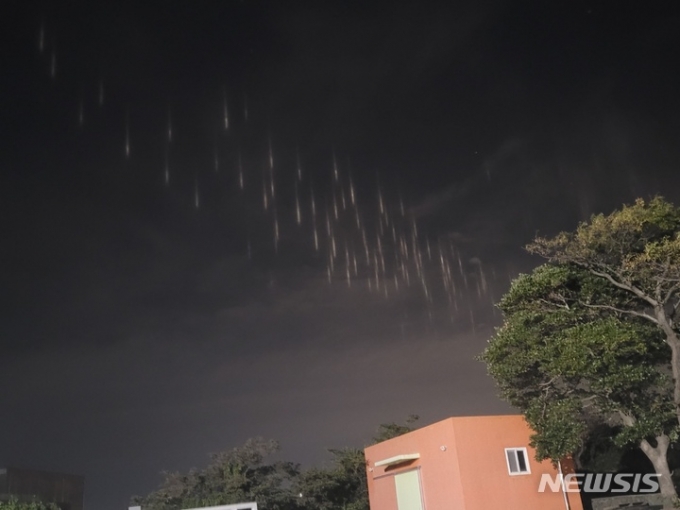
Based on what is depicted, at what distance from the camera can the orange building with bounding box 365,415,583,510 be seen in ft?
59.3

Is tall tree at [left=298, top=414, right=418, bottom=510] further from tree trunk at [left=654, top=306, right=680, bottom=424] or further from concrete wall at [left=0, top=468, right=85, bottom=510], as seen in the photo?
concrete wall at [left=0, top=468, right=85, bottom=510]

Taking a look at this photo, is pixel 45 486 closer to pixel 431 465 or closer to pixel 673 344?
pixel 431 465

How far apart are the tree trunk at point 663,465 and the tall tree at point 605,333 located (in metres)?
0.03

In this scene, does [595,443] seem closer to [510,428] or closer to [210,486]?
[510,428]

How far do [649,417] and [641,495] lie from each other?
5.63 meters

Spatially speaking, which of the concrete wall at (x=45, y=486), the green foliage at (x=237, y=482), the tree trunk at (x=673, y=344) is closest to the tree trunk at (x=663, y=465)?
the tree trunk at (x=673, y=344)

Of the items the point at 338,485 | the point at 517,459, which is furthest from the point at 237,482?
the point at 517,459

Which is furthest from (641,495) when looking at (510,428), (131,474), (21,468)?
(131,474)

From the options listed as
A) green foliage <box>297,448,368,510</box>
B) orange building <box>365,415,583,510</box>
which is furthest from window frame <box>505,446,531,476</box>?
green foliage <box>297,448,368,510</box>

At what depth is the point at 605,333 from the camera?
56.8ft

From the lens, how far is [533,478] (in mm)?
18891

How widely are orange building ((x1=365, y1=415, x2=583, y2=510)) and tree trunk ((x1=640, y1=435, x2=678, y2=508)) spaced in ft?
8.41

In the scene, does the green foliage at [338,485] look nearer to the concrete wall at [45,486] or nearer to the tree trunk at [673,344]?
the tree trunk at [673,344]

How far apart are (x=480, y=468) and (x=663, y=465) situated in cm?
502
